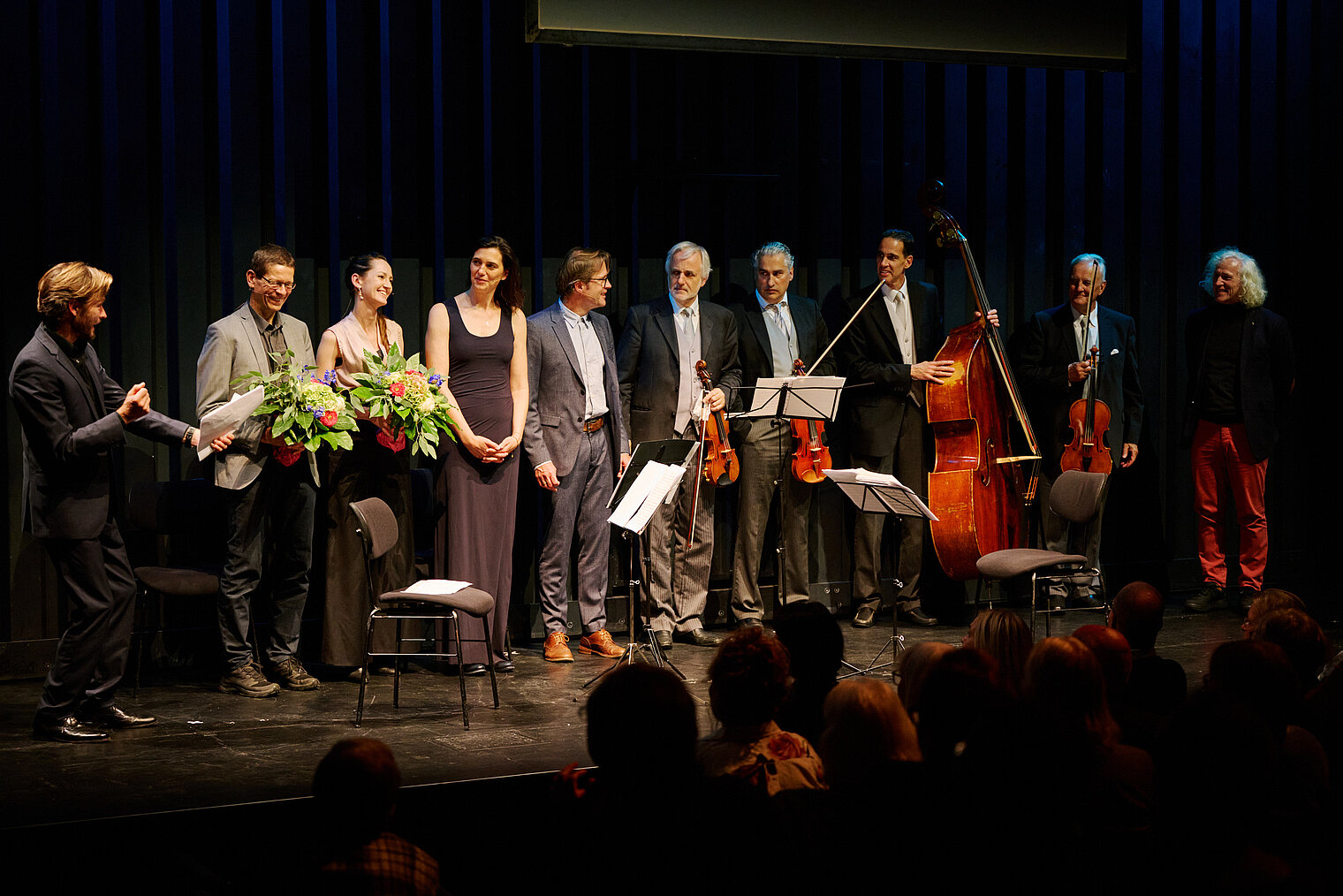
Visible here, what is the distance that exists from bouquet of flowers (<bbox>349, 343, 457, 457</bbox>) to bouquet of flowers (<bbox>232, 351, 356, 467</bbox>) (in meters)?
0.12

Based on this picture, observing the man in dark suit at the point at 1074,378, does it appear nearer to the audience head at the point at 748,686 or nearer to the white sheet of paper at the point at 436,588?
the white sheet of paper at the point at 436,588

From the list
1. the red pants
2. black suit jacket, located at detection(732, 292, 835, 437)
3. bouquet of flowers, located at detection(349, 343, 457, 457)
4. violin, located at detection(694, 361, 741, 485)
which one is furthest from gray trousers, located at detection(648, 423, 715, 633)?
the red pants

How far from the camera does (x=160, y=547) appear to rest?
5500 millimetres

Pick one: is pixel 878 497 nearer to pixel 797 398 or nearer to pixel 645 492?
pixel 797 398

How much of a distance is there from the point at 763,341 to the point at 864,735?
3960 mm

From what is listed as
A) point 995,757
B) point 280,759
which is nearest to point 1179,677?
point 995,757

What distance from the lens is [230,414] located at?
4605mm

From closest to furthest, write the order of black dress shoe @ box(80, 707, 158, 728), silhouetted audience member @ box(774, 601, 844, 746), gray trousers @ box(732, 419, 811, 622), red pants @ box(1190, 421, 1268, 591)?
silhouetted audience member @ box(774, 601, 844, 746) → black dress shoe @ box(80, 707, 158, 728) → gray trousers @ box(732, 419, 811, 622) → red pants @ box(1190, 421, 1268, 591)

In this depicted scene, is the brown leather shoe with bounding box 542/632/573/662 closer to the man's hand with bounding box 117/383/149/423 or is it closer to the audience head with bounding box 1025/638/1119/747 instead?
the man's hand with bounding box 117/383/149/423

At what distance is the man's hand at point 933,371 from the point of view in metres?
6.07

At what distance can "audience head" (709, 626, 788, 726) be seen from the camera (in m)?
2.45

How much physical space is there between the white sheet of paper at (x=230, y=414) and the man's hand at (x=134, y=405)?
1.13 ft

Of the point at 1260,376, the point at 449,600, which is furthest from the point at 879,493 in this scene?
the point at 1260,376

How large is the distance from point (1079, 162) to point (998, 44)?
1486mm
